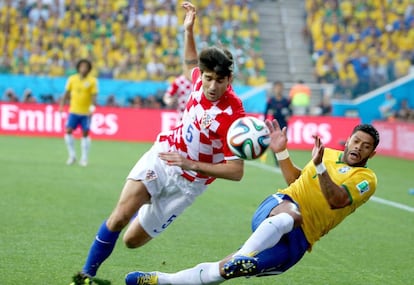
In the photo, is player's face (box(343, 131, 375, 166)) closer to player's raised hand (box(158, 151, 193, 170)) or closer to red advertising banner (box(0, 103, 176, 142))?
player's raised hand (box(158, 151, 193, 170))

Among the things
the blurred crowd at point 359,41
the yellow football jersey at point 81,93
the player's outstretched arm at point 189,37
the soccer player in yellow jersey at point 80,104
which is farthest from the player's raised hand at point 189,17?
the blurred crowd at point 359,41

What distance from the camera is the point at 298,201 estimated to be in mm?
7023

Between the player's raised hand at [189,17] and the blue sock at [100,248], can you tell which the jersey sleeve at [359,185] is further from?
the player's raised hand at [189,17]

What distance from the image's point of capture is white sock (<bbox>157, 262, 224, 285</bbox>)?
6.61m

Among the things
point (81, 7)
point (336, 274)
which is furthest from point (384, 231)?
point (81, 7)

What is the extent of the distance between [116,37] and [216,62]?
86.4ft

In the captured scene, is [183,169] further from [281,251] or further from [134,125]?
[134,125]

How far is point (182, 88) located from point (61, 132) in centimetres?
1157

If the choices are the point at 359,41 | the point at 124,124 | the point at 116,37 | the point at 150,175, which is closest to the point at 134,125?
the point at 124,124

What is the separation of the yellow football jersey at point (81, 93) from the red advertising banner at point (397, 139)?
33.0 ft

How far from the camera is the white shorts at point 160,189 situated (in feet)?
23.5

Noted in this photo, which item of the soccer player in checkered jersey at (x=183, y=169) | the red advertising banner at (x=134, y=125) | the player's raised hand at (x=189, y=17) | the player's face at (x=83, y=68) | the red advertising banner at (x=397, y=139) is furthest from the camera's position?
the red advertising banner at (x=134, y=125)

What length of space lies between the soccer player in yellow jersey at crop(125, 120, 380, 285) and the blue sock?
36 centimetres

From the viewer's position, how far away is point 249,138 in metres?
6.44
